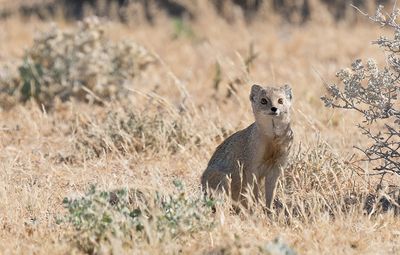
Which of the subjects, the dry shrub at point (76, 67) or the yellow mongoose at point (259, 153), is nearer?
the yellow mongoose at point (259, 153)

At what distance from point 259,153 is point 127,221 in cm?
131

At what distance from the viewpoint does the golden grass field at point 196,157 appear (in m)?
5.29

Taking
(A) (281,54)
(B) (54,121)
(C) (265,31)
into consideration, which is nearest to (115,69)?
(B) (54,121)

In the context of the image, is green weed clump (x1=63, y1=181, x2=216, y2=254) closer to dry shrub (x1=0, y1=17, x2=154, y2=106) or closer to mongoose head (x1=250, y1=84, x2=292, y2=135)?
mongoose head (x1=250, y1=84, x2=292, y2=135)

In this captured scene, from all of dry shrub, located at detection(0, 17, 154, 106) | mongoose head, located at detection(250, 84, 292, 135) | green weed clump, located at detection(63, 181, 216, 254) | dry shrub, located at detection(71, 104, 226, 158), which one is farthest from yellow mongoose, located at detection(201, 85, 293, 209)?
dry shrub, located at detection(0, 17, 154, 106)

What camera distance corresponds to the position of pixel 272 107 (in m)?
5.91

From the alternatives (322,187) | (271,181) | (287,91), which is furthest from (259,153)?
(322,187)

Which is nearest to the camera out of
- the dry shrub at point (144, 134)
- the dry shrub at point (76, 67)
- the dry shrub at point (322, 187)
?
the dry shrub at point (322, 187)

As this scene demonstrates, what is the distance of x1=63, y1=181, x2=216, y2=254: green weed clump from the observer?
16.5 feet

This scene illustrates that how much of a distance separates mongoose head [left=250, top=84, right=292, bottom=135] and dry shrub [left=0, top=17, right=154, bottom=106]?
3.97 metres

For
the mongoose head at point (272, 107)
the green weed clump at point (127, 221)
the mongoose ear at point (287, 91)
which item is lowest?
the green weed clump at point (127, 221)

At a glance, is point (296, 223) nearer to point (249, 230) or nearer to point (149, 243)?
point (249, 230)

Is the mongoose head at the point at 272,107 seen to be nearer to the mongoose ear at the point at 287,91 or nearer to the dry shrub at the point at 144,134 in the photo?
the mongoose ear at the point at 287,91

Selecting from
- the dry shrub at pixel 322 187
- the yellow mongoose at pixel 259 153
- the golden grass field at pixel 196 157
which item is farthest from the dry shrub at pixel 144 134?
the yellow mongoose at pixel 259 153
